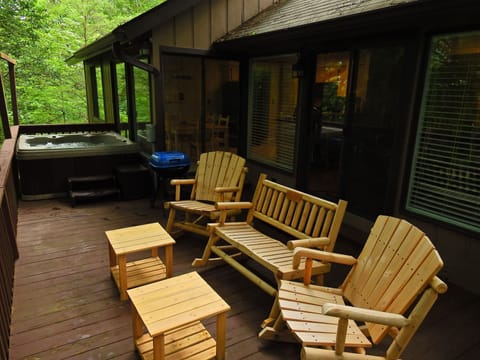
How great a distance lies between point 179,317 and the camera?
63.9 inches

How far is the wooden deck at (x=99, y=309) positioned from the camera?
193cm

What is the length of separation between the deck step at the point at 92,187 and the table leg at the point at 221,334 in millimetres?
3350

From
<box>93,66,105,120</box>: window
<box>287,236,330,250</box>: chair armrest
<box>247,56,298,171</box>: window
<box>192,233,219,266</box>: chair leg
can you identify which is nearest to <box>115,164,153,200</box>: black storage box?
<box>247,56,298,171</box>: window

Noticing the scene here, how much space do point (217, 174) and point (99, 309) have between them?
179 centimetres

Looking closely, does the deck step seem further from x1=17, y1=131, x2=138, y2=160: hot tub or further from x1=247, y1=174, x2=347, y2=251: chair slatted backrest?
x1=247, y1=174, x2=347, y2=251: chair slatted backrest

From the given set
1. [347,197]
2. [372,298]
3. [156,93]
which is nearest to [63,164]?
[156,93]

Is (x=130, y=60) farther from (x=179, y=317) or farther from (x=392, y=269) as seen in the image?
(x=392, y=269)

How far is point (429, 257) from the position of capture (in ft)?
4.82

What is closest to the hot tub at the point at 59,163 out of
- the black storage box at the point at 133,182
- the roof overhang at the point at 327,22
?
the black storage box at the point at 133,182

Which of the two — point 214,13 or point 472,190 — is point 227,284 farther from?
point 214,13

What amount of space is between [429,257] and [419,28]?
2181 mm

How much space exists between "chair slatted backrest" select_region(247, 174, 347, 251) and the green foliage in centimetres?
1014

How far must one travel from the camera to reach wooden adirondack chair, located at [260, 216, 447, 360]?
1385mm

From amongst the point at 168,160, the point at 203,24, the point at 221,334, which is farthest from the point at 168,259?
the point at 203,24
